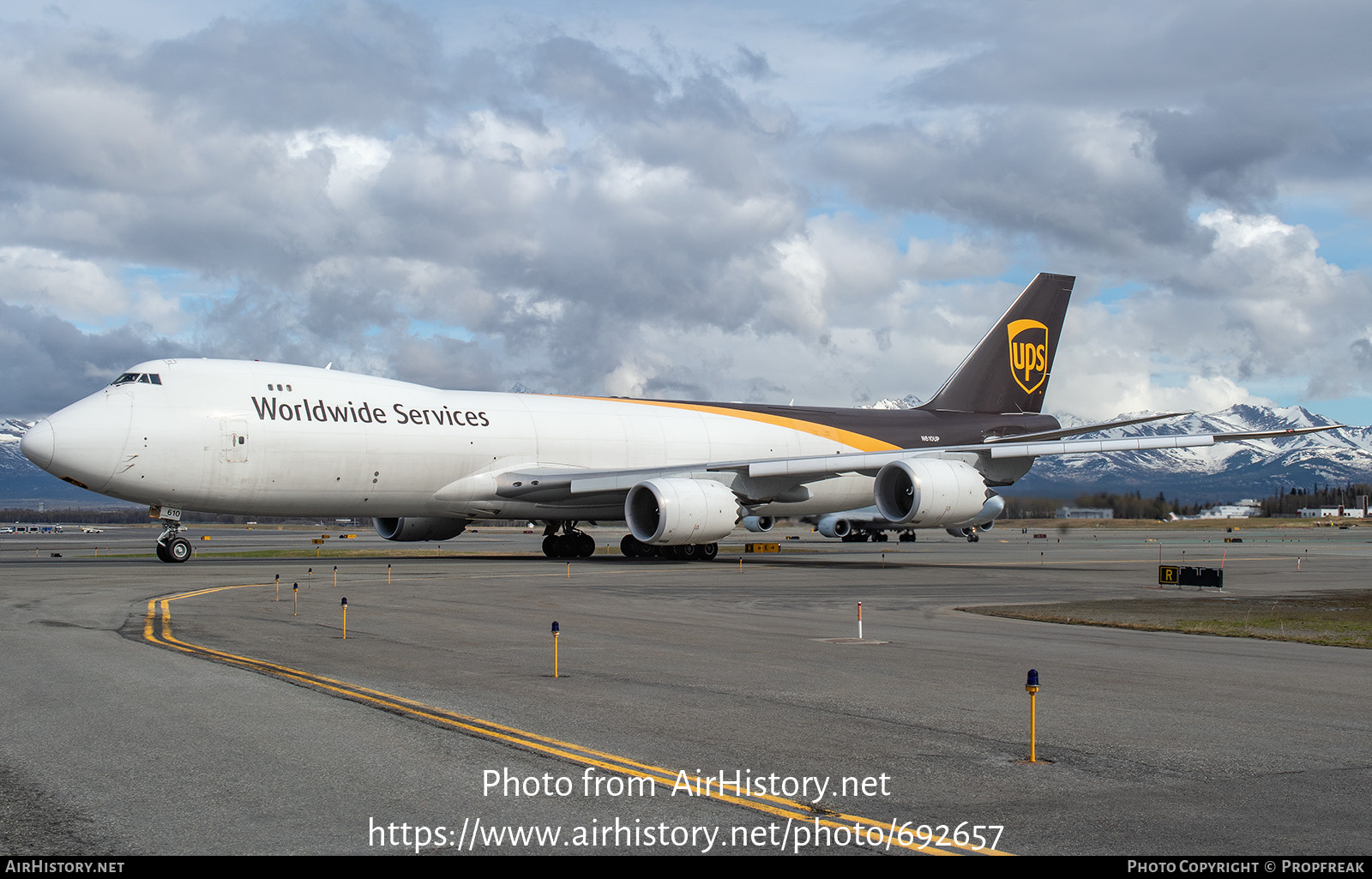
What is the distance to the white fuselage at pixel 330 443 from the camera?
1224 inches

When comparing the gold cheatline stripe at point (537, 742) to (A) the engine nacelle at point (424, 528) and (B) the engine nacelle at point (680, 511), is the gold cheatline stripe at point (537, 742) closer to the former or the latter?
(B) the engine nacelle at point (680, 511)

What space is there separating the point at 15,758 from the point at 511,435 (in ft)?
96.3

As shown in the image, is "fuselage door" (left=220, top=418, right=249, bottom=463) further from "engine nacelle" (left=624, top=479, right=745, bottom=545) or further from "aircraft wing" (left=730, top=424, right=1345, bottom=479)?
"aircraft wing" (left=730, top=424, right=1345, bottom=479)

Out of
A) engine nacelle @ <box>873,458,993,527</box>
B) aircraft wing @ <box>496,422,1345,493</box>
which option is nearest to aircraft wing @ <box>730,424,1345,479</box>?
aircraft wing @ <box>496,422,1345,493</box>

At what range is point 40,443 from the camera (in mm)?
30266

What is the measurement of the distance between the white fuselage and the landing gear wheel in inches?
50.2

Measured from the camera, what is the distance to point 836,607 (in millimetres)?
22188

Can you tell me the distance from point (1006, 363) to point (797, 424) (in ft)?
33.1

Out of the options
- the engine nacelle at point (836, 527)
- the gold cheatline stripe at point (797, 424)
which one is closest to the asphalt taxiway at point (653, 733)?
the gold cheatline stripe at point (797, 424)

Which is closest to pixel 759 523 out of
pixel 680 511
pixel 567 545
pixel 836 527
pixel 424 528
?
pixel 836 527

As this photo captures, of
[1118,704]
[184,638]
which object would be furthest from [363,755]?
[184,638]

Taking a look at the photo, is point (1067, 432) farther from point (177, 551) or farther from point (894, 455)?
point (177, 551)

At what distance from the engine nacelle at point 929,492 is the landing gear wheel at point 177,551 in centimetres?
2083

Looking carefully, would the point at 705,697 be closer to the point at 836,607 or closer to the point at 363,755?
the point at 363,755
